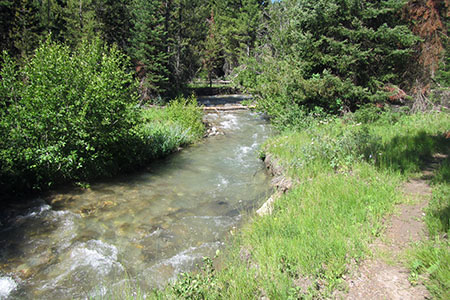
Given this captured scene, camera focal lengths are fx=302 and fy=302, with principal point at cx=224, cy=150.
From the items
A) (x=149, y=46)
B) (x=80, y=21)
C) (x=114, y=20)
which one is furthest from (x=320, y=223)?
(x=80, y=21)

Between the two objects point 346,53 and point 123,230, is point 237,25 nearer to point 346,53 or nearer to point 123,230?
point 346,53

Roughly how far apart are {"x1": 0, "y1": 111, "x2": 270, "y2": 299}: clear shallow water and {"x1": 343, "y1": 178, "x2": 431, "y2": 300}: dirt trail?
2.90 m

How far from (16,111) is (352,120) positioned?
35.2 feet

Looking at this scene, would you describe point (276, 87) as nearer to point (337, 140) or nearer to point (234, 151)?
point (234, 151)

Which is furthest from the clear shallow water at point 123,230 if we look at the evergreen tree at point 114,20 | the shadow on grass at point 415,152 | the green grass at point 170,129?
the evergreen tree at point 114,20

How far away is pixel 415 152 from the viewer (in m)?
7.35

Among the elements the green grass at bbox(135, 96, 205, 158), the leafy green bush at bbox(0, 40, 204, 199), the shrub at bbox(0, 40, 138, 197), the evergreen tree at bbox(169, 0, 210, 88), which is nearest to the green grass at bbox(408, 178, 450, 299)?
the shrub at bbox(0, 40, 138, 197)

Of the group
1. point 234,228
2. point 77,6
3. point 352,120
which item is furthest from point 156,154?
point 77,6

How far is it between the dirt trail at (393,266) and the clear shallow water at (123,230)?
9.52 ft

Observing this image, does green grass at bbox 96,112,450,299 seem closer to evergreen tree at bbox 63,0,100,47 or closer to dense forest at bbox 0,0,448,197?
dense forest at bbox 0,0,448,197

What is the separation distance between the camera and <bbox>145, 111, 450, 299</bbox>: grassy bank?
11.8 ft

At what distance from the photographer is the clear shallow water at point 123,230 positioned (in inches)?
198

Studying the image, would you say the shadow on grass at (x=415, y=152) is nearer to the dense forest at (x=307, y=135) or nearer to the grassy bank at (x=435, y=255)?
the dense forest at (x=307, y=135)

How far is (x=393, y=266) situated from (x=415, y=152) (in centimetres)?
477
